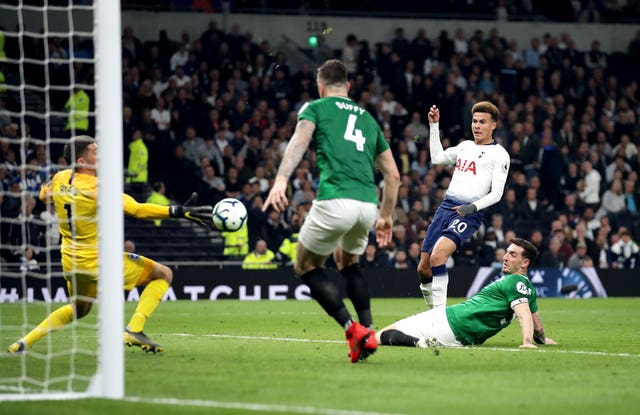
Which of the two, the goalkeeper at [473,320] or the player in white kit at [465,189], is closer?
the goalkeeper at [473,320]

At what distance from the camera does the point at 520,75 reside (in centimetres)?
2962

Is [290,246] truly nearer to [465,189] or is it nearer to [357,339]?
[465,189]

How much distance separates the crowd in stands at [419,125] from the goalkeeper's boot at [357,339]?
1309 cm

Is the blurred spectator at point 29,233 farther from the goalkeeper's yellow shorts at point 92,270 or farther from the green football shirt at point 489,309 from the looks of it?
the green football shirt at point 489,309

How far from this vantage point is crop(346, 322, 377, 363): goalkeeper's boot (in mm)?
8742

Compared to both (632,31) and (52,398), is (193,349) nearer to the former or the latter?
(52,398)

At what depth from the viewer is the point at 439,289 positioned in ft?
40.4

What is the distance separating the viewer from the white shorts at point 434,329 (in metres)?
10.5

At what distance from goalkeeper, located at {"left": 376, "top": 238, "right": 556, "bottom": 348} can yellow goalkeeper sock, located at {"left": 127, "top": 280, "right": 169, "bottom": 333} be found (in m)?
2.11

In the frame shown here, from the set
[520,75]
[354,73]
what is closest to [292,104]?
[354,73]

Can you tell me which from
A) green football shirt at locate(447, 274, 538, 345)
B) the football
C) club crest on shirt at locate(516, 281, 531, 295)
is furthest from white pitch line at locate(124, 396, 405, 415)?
club crest on shirt at locate(516, 281, 531, 295)

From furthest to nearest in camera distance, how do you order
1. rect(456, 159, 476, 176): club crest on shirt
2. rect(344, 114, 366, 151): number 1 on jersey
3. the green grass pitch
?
rect(456, 159, 476, 176): club crest on shirt → rect(344, 114, 366, 151): number 1 on jersey → the green grass pitch

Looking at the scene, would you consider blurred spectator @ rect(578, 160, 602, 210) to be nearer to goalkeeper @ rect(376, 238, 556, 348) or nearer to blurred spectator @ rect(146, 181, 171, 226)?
blurred spectator @ rect(146, 181, 171, 226)

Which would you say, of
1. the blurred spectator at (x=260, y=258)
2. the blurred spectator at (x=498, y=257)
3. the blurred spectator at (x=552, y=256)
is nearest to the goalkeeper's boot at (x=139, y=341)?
the blurred spectator at (x=260, y=258)
